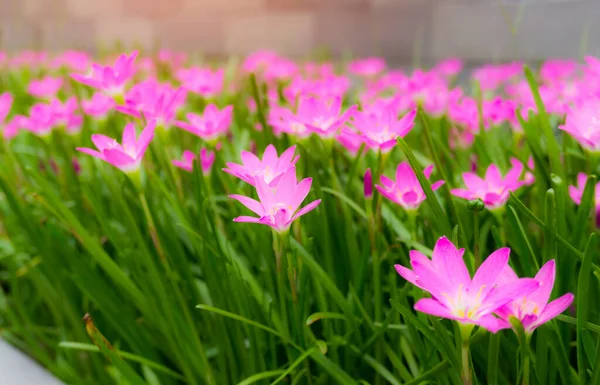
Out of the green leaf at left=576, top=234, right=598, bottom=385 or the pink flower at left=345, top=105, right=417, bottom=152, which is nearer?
the green leaf at left=576, top=234, right=598, bottom=385

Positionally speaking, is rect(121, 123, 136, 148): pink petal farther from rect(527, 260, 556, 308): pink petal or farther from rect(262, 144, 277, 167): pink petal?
Answer: rect(527, 260, 556, 308): pink petal

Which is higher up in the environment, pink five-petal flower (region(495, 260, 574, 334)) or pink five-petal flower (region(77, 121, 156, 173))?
pink five-petal flower (region(77, 121, 156, 173))

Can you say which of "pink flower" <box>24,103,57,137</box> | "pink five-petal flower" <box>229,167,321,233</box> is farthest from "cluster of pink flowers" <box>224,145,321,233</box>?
"pink flower" <box>24,103,57,137</box>

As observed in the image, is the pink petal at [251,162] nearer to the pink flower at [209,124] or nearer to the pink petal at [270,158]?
the pink petal at [270,158]

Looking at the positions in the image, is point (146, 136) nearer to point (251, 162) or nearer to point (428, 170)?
point (251, 162)

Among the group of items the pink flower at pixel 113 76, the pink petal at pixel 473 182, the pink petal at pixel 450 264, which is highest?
the pink flower at pixel 113 76

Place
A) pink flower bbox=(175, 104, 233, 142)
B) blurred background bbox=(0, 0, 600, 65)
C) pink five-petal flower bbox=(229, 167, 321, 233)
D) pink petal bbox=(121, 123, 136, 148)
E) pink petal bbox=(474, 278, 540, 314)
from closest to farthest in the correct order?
1. pink petal bbox=(474, 278, 540, 314)
2. pink five-petal flower bbox=(229, 167, 321, 233)
3. pink petal bbox=(121, 123, 136, 148)
4. pink flower bbox=(175, 104, 233, 142)
5. blurred background bbox=(0, 0, 600, 65)

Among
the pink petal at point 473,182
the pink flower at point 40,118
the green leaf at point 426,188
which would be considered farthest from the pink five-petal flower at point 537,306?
the pink flower at point 40,118
